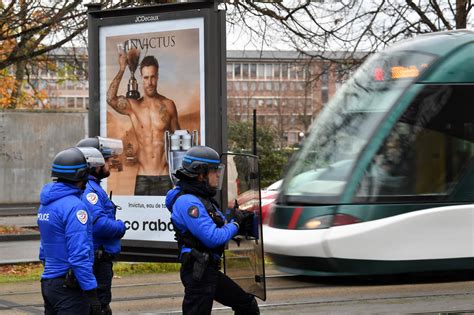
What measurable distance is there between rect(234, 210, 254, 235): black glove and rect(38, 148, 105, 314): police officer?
1336mm

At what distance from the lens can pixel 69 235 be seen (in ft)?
19.0

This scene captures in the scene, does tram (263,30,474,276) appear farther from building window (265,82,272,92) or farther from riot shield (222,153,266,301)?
building window (265,82,272,92)

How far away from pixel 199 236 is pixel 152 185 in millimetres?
5601

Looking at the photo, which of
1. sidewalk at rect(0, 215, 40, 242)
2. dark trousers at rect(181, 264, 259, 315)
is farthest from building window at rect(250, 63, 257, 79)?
dark trousers at rect(181, 264, 259, 315)

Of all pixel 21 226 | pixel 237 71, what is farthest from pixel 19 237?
pixel 237 71

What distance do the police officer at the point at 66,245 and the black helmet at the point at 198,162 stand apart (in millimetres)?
863

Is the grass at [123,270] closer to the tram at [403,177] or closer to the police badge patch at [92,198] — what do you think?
the tram at [403,177]

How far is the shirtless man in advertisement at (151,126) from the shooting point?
11750mm

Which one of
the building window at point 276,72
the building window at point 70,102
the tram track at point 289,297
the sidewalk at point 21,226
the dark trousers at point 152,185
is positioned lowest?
the sidewalk at point 21,226

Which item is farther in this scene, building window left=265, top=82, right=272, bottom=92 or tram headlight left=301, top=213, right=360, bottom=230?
building window left=265, top=82, right=272, bottom=92

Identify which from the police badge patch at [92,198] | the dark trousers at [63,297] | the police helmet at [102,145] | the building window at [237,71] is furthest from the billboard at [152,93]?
the building window at [237,71]

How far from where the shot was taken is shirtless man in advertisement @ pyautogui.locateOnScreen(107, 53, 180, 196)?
38.5ft

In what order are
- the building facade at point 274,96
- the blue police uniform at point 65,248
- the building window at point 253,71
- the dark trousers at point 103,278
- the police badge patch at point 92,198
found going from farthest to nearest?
1. the building window at point 253,71
2. the building facade at point 274,96
3. the dark trousers at point 103,278
4. the police badge patch at point 92,198
5. the blue police uniform at point 65,248

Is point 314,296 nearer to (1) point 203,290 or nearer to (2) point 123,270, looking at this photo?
(2) point 123,270
